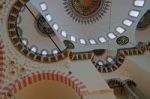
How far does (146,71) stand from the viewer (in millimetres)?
12711

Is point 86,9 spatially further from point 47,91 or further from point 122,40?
point 47,91

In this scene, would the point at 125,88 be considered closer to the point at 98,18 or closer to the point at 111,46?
the point at 111,46

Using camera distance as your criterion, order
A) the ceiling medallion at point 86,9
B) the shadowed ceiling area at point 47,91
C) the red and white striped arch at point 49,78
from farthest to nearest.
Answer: the ceiling medallion at point 86,9, the shadowed ceiling area at point 47,91, the red and white striped arch at point 49,78

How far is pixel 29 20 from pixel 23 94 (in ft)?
13.3

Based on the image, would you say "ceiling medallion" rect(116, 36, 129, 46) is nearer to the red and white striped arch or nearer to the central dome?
the central dome

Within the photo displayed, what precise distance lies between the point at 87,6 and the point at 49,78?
6455mm

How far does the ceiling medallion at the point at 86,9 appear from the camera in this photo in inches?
624

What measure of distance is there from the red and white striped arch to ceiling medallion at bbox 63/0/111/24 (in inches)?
221

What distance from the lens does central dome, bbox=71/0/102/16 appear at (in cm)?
1617

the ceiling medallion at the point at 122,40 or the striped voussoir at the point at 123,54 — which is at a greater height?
the ceiling medallion at the point at 122,40

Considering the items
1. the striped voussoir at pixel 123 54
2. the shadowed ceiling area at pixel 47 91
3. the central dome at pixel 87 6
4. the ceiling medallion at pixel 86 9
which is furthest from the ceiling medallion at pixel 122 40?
the shadowed ceiling area at pixel 47 91

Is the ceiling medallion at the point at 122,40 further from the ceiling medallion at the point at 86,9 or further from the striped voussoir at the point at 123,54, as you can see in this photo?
the ceiling medallion at the point at 86,9

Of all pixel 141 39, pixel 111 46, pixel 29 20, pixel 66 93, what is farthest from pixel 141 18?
pixel 66 93

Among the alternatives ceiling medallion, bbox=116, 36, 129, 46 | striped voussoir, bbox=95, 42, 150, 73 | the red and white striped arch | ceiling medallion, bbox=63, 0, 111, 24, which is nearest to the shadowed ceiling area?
the red and white striped arch
